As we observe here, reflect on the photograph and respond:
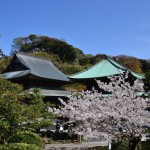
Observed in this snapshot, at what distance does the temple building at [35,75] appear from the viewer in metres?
36.1

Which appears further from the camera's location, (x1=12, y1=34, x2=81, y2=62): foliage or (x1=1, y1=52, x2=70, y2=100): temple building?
(x1=12, y1=34, x2=81, y2=62): foliage

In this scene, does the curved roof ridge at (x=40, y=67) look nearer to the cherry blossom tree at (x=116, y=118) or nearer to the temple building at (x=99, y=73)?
the temple building at (x=99, y=73)

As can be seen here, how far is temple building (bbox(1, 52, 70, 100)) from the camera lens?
36.1m

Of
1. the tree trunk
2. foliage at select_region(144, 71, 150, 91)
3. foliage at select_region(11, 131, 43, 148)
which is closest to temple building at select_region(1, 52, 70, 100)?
foliage at select_region(11, 131, 43, 148)

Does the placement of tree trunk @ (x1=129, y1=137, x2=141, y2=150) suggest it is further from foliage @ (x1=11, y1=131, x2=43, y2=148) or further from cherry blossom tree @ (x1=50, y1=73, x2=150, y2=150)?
foliage @ (x1=11, y1=131, x2=43, y2=148)

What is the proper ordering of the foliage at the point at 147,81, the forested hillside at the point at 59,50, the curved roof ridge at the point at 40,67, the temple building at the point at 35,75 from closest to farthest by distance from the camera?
the foliage at the point at 147,81 < the temple building at the point at 35,75 < the curved roof ridge at the point at 40,67 < the forested hillside at the point at 59,50

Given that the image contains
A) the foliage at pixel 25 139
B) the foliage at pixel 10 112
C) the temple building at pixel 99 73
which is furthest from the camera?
the temple building at pixel 99 73

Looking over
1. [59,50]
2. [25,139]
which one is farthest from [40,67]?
[59,50]

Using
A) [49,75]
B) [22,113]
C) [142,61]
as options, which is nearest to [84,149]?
[22,113]

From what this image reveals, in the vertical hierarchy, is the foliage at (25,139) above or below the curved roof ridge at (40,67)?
below

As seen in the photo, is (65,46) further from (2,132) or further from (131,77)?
(2,132)

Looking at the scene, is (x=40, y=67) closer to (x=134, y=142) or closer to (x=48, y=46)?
(x=134, y=142)

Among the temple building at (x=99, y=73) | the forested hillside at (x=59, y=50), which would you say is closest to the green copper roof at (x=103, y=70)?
the temple building at (x=99, y=73)

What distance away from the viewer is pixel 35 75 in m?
36.1
